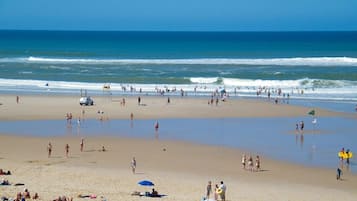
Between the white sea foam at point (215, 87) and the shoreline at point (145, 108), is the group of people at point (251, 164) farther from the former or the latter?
the white sea foam at point (215, 87)

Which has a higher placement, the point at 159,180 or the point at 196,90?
the point at 196,90

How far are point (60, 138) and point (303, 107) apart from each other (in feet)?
66.5

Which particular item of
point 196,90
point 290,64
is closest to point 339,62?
point 290,64

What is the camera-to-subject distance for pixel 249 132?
35.8m

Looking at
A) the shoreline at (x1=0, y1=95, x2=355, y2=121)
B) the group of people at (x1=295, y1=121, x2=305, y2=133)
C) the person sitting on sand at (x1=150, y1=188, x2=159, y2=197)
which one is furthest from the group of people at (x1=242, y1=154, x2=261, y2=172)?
the shoreline at (x1=0, y1=95, x2=355, y2=121)

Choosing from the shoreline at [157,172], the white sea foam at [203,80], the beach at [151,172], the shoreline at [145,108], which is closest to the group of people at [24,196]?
the beach at [151,172]

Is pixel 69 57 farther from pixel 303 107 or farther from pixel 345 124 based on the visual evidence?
pixel 345 124

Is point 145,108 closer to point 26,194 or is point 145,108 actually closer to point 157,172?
point 157,172

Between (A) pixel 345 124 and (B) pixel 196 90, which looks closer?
(A) pixel 345 124

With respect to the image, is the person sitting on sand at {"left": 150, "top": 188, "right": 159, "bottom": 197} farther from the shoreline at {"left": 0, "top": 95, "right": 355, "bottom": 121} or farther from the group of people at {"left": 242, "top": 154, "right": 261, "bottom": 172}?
the shoreline at {"left": 0, "top": 95, "right": 355, "bottom": 121}

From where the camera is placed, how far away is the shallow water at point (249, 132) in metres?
30.3

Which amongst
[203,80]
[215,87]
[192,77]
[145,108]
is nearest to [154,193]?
[145,108]

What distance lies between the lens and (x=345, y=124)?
38.8 meters

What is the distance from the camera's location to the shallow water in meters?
30.3
